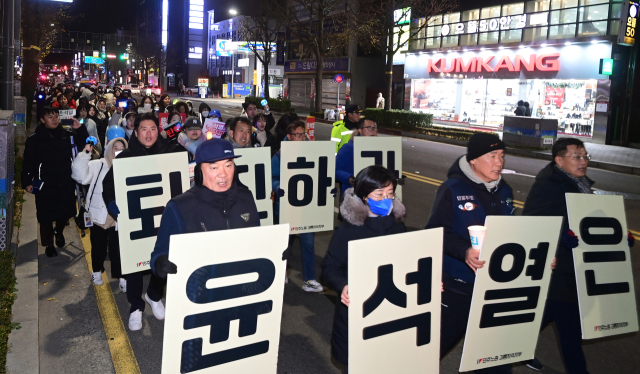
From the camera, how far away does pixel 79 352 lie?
487 cm

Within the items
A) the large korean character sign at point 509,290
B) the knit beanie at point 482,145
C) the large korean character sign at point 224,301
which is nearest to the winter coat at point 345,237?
the large korean character sign at point 224,301

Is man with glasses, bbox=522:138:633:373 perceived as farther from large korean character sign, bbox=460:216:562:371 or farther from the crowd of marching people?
large korean character sign, bbox=460:216:562:371

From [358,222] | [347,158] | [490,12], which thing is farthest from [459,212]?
[490,12]

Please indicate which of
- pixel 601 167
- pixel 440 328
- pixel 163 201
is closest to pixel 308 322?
pixel 163 201

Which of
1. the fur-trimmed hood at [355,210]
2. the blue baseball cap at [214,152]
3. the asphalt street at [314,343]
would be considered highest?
the blue baseball cap at [214,152]

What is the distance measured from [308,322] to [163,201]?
5.84ft

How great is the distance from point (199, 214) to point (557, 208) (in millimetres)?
2544

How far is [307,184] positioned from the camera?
21.9 feet

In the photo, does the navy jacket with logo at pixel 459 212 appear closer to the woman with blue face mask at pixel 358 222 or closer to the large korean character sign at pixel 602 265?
the woman with blue face mask at pixel 358 222

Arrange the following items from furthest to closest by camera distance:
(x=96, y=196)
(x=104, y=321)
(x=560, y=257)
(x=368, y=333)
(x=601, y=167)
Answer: (x=601, y=167), (x=96, y=196), (x=104, y=321), (x=560, y=257), (x=368, y=333)

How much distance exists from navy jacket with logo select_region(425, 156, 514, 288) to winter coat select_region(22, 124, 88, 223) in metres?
5.38

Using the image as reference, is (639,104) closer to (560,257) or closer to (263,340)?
(560,257)

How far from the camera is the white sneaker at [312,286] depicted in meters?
6.50

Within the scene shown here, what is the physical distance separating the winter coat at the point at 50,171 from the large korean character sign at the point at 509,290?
5.76m
